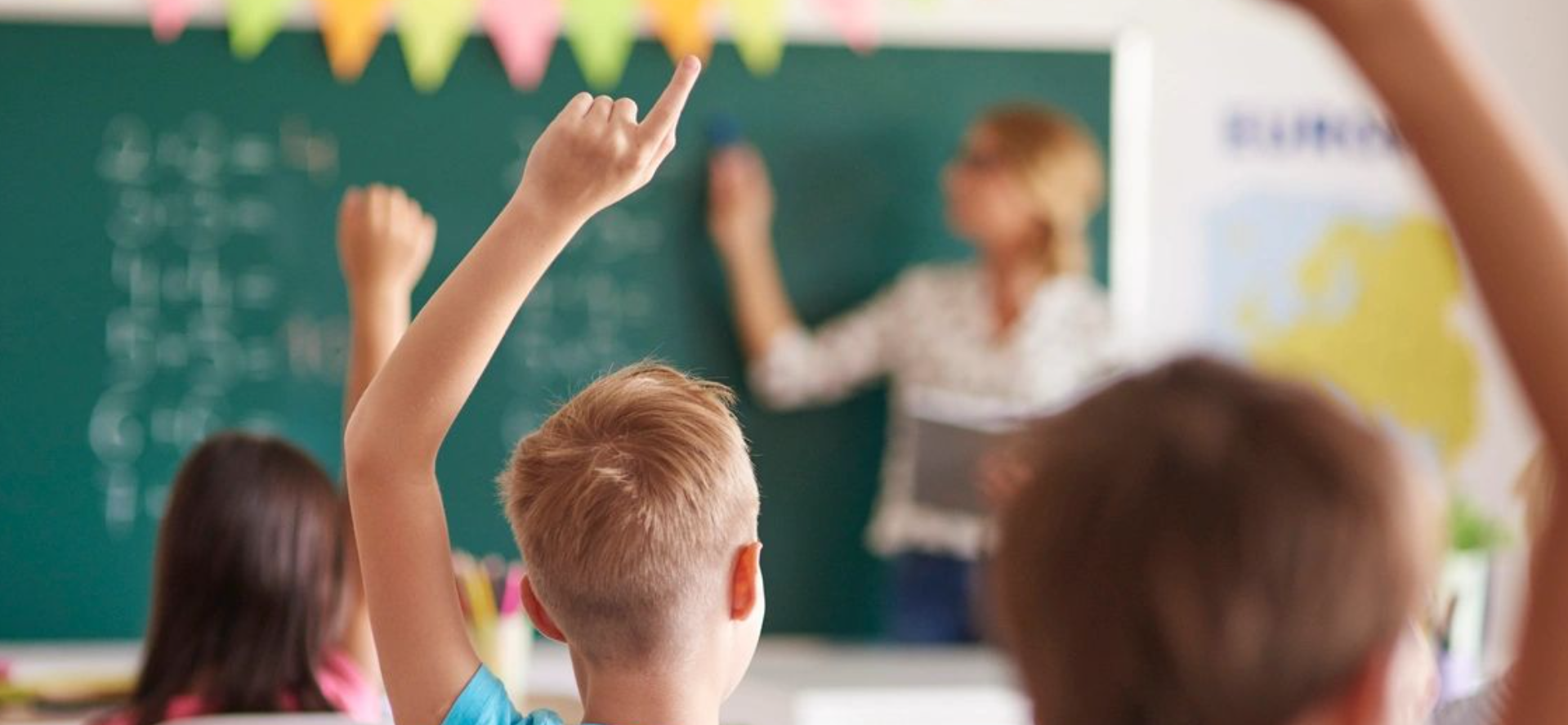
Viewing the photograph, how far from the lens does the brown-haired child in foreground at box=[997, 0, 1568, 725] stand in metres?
0.58

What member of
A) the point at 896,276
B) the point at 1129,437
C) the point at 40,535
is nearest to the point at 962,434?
the point at 896,276

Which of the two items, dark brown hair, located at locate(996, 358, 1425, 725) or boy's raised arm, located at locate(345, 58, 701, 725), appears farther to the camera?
boy's raised arm, located at locate(345, 58, 701, 725)

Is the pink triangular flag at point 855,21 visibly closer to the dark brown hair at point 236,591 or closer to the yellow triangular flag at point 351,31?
the yellow triangular flag at point 351,31

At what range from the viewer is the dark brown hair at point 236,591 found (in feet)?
6.58

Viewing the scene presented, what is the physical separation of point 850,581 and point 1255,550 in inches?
134

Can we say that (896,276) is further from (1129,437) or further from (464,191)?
(1129,437)

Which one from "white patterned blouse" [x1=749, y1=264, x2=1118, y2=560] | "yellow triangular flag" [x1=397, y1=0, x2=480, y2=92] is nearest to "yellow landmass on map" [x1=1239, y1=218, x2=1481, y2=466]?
"white patterned blouse" [x1=749, y1=264, x2=1118, y2=560]

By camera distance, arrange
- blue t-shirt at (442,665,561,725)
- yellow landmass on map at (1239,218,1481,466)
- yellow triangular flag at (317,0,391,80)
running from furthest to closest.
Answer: yellow landmass on map at (1239,218,1481,466)
yellow triangular flag at (317,0,391,80)
blue t-shirt at (442,665,561,725)

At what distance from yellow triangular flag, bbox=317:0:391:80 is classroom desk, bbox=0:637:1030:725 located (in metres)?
1.25

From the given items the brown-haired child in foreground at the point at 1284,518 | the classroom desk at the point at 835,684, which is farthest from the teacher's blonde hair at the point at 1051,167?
the brown-haired child in foreground at the point at 1284,518

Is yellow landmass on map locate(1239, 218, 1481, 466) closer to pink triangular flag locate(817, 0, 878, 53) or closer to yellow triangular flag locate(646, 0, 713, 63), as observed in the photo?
pink triangular flag locate(817, 0, 878, 53)

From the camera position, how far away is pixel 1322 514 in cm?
64

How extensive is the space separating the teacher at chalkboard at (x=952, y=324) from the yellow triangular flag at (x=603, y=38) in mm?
295

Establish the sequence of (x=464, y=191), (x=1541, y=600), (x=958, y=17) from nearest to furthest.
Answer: (x=1541, y=600)
(x=464, y=191)
(x=958, y=17)
